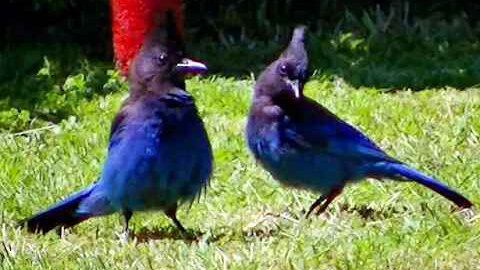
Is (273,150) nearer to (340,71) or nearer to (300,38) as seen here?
(300,38)

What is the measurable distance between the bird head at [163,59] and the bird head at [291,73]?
1.23 ft

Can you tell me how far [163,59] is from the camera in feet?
17.7

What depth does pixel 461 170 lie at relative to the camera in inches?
241

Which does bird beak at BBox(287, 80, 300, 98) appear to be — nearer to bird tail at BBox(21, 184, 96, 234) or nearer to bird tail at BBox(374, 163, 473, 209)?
bird tail at BBox(374, 163, 473, 209)

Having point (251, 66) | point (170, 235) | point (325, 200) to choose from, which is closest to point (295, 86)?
point (325, 200)

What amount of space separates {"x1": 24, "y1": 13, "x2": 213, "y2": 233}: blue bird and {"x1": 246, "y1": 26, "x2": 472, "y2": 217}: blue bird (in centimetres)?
33

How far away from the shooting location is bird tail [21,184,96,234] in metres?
5.44

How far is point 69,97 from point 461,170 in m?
2.39

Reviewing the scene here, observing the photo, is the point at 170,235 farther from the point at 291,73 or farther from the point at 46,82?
the point at 46,82

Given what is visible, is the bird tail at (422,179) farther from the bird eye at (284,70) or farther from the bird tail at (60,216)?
the bird tail at (60,216)

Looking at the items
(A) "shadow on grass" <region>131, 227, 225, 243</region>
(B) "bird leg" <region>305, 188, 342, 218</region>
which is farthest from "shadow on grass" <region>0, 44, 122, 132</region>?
(B) "bird leg" <region>305, 188, 342, 218</region>

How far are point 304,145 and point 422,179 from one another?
17.2 inches

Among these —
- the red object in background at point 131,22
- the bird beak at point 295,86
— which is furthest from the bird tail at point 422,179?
the red object in background at point 131,22

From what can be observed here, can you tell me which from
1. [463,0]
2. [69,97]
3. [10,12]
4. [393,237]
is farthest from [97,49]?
[393,237]
